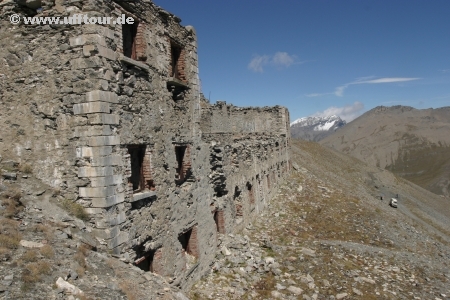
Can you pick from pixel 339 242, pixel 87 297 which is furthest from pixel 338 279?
pixel 87 297

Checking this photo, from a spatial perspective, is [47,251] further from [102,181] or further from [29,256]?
[102,181]

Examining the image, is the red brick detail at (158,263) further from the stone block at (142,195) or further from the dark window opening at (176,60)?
the dark window opening at (176,60)

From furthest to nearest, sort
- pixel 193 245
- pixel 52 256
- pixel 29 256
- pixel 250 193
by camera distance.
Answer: pixel 250 193 < pixel 193 245 < pixel 52 256 < pixel 29 256

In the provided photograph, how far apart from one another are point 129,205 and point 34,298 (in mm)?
3362

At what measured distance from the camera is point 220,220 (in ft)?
45.0

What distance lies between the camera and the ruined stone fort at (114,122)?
7.10 meters

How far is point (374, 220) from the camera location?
2036 cm

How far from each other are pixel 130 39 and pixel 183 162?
4062 mm

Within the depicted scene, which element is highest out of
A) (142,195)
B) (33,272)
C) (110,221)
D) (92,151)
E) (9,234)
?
(92,151)

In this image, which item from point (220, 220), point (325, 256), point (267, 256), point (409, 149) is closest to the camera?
point (267, 256)

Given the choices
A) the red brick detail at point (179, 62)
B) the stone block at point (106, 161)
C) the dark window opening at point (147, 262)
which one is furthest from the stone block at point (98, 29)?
the dark window opening at point (147, 262)

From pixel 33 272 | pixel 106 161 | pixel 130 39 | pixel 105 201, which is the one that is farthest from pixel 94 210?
pixel 130 39

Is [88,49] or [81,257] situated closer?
[81,257]

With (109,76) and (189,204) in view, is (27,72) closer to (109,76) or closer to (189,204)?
(109,76)
